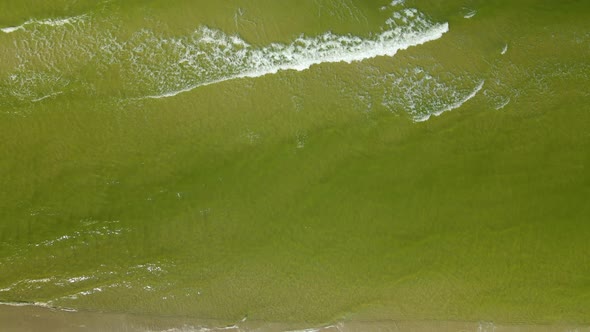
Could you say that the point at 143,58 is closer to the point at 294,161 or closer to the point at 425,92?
the point at 294,161

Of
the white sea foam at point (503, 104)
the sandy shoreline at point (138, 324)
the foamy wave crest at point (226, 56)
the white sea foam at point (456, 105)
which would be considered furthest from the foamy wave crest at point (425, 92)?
the sandy shoreline at point (138, 324)

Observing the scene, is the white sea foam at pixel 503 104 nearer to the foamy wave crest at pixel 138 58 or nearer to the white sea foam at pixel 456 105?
the white sea foam at pixel 456 105

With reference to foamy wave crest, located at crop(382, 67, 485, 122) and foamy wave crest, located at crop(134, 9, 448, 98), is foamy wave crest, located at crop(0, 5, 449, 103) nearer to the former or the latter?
foamy wave crest, located at crop(134, 9, 448, 98)

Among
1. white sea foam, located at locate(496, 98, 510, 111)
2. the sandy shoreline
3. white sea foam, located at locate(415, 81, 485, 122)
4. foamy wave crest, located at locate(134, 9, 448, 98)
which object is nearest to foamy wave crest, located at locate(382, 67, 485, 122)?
white sea foam, located at locate(415, 81, 485, 122)

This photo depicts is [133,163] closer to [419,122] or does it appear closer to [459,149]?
[419,122]

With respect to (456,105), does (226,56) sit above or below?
above

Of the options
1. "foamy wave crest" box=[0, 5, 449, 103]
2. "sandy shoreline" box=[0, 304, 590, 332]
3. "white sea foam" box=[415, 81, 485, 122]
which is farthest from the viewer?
"white sea foam" box=[415, 81, 485, 122]

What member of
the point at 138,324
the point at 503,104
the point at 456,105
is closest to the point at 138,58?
the point at 138,324

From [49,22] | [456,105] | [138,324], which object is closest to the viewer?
[138,324]
